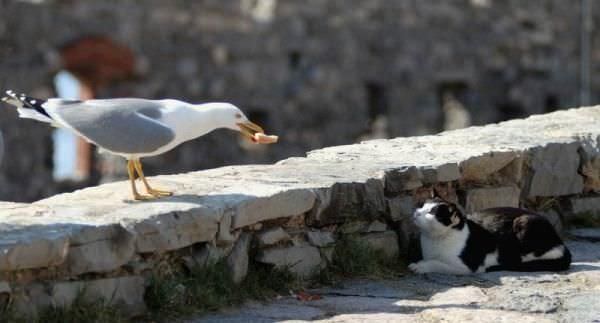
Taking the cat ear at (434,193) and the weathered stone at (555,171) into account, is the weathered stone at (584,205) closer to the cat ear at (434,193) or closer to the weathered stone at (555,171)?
the weathered stone at (555,171)

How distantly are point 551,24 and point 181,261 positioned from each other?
17.4 m

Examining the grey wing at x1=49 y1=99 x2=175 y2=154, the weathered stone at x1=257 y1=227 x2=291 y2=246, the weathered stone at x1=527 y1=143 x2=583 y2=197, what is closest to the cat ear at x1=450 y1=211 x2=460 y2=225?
the weathered stone at x1=257 y1=227 x2=291 y2=246

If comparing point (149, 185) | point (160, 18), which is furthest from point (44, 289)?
point (160, 18)

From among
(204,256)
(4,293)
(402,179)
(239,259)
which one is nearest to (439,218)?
(402,179)

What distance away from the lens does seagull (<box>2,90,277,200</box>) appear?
516 cm

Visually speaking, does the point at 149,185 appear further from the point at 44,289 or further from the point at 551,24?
the point at 551,24

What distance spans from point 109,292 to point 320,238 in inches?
49.7

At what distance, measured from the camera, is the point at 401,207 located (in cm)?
614

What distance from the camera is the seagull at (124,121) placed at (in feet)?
16.9

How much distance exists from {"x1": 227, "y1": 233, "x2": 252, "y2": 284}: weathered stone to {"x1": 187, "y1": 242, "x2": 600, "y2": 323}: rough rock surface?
0.53ft

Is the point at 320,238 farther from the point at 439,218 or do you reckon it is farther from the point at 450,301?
the point at 450,301

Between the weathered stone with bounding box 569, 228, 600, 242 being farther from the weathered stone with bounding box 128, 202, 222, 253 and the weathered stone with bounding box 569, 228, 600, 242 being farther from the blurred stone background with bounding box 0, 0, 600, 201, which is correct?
the blurred stone background with bounding box 0, 0, 600, 201

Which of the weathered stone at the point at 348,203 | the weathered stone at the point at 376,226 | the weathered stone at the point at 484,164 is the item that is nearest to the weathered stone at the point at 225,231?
the weathered stone at the point at 348,203

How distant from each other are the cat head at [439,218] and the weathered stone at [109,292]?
5.18 feet
